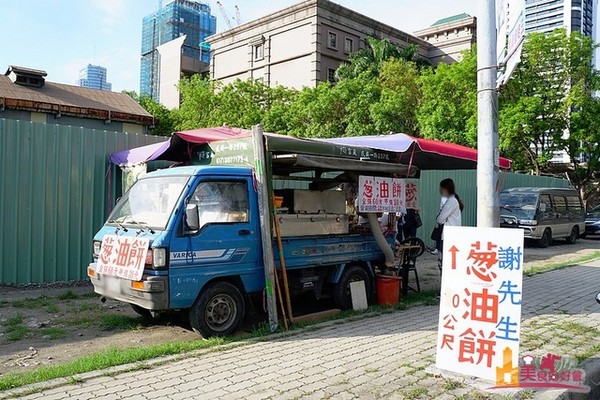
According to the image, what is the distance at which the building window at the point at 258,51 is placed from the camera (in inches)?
1662

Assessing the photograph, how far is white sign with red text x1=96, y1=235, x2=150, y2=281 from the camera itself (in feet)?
18.0

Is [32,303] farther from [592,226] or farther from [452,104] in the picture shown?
[592,226]

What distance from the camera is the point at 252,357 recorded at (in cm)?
511

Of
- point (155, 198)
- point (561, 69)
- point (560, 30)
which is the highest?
point (560, 30)

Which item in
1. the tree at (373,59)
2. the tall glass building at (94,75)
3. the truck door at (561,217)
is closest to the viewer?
the truck door at (561,217)

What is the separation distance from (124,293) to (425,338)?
3653 millimetres

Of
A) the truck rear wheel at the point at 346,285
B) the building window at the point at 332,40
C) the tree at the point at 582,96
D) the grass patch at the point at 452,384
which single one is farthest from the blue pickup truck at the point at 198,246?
the building window at the point at 332,40

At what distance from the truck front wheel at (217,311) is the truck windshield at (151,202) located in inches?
39.1

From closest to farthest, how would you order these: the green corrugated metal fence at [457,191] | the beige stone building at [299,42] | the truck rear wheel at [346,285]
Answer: the truck rear wheel at [346,285], the green corrugated metal fence at [457,191], the beige stone building at [299,42]

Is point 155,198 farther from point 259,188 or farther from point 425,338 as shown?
point 425,338

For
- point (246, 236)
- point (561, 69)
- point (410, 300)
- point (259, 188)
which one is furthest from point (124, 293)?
point (561, 69)

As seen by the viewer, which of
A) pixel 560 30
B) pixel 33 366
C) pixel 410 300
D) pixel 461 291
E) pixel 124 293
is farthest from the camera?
pixel 560 30

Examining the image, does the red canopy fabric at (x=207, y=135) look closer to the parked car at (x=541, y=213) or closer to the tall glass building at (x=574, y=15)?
the parked car at (x=541, y=213)

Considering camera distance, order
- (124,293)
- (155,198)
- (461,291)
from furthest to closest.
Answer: (155,198) → (124,293) → (461,291)
